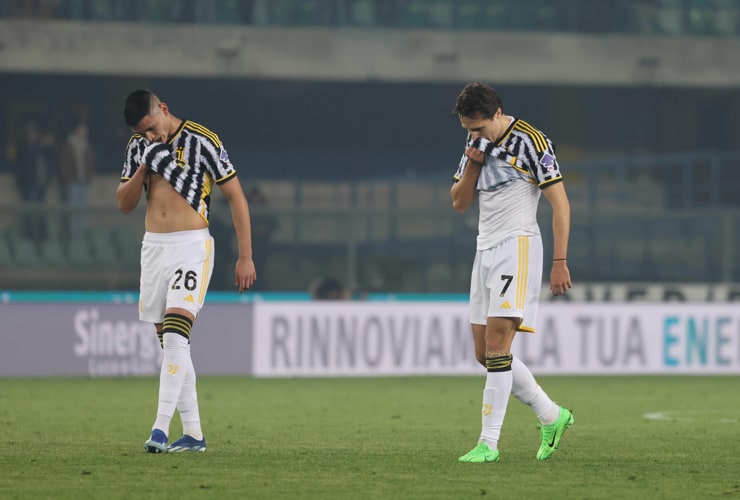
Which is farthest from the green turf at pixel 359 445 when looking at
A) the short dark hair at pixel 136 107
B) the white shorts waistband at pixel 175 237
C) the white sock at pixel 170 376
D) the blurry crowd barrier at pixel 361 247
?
the blurry crowd barrier at pixel 361 247

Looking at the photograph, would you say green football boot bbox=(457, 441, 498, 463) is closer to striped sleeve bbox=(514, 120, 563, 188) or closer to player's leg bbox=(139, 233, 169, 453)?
striped sleeve bbox=(514, 120, 563, 188)

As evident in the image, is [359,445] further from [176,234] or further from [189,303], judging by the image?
[176,234]

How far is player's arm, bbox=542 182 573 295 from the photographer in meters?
6.43

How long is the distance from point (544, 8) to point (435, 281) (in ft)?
27.4

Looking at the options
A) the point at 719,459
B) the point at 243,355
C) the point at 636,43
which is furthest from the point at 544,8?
the point at 719,459

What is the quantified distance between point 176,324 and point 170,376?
25cm

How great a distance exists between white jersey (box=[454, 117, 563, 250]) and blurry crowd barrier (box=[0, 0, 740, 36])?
17.4 meters

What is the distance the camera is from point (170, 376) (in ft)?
21.9

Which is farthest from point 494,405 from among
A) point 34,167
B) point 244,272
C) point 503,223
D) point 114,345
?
point 34,167

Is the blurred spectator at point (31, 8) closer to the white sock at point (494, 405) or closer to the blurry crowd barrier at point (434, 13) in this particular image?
the blurry crowd barrier at point (434, 13)

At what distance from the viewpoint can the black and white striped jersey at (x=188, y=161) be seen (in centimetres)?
671

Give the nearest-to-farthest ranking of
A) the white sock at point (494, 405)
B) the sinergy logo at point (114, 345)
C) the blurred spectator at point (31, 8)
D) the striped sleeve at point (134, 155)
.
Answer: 1. the white sock at point (494, 405)
2. the striped sleeve at point (134, 155)
3. the sinergy logo at point (114, 345)
4. the blurred spectator at point (31, 8)

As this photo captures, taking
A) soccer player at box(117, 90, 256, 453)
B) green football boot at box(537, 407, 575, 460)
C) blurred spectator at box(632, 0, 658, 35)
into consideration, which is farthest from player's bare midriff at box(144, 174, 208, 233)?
blurred spectator at box(632, 0, 658, 35)

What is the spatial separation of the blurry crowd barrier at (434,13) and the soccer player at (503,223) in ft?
56.9
